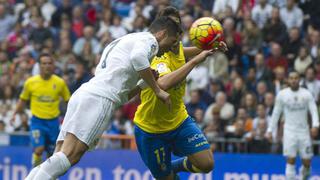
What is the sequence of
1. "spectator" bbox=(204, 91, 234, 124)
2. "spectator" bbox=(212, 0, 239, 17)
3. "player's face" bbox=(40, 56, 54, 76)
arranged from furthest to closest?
"spectator" bbox=(212, 0, 239, 17)
"spectator" bbox=(204, 91, 234, 124)
"player's face" bbox=(40, 56, 54, 76)

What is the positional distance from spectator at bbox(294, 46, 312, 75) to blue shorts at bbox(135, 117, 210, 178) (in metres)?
7.42

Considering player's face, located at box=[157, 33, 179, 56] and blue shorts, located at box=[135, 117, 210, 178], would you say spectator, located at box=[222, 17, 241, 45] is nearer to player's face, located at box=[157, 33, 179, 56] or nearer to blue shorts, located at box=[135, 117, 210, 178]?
blue shorts, located at box=[135, 117, 210, 178]

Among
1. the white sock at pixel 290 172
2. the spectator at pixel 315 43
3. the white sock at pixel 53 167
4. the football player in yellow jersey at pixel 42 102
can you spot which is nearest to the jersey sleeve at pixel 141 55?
the white sock at pixel 53 167

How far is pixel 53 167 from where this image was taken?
1063 cm

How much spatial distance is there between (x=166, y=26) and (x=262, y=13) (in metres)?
10.00

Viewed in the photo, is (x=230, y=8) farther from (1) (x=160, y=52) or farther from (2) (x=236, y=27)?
(1) (x=160, y=52)

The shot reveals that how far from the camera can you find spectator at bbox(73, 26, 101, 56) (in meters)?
22.2

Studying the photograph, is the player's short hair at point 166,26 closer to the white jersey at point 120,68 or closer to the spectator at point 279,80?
the white jersey at point 120,68

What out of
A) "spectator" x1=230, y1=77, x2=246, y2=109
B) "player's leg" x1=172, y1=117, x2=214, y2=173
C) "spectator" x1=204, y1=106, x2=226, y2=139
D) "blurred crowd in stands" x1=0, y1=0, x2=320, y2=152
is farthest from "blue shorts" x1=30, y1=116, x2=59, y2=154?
"player's leg" x1=172, y1=117, x2=214, y2=173

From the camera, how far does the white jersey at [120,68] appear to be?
10805 mm

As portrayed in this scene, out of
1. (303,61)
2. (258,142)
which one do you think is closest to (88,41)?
(303,61)

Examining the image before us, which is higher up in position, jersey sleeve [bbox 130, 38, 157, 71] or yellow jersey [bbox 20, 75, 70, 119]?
jersey sleeve [bbox 130, 38, 157, 71]

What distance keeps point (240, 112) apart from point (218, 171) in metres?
2.00

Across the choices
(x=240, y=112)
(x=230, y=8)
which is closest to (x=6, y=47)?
(x=230, y=8)
